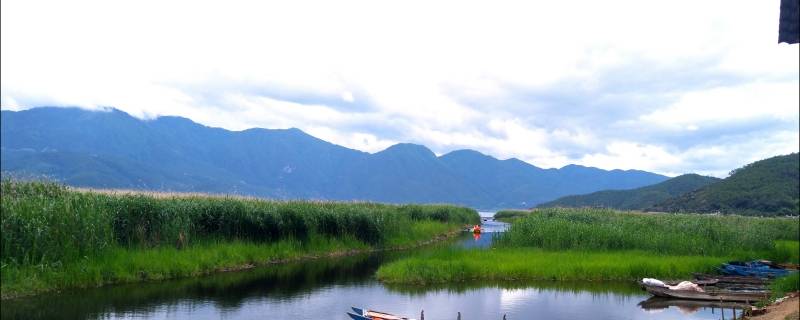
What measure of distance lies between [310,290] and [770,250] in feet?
117

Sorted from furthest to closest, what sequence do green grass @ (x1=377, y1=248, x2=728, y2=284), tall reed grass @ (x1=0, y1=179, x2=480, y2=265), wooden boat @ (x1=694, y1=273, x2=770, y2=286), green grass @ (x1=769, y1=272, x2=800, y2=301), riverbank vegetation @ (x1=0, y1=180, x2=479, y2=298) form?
green grass @ (x1=377, y1=248, x2=728, y2=284) < wooden boat @ (x1=694, y1=273, x2=770, y2=286) < green grass @ (x1=769, y1=272, x2=800, y2=301) < tall reed grass @ (x1=0, y1=179, x2=480, y2=265) < riverbank vegetation @ (x1=0, y1=180, x2=479, y2=298)

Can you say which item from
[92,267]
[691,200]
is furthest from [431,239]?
[691,200]

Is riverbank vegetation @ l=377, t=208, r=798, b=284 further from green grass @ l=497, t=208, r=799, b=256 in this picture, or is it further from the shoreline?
the shoreline

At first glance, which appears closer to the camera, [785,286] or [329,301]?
[785,286]

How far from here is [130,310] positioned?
2275 cm

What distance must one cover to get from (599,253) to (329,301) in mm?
20242

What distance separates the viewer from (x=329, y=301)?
26.8 m

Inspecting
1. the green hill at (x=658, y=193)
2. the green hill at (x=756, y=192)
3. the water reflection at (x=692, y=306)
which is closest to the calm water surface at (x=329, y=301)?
the water reflection at (x=692, y=306)

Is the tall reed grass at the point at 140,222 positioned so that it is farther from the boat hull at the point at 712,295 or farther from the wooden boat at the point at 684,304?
the boat hull at the point at 712,295

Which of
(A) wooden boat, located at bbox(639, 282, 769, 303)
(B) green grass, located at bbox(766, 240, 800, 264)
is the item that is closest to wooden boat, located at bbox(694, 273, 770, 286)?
(A) wooden boat, located at bbox(639, 282, 769, 303)

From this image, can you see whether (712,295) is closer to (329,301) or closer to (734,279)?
(734,279)

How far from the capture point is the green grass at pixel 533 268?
32750 millimetres

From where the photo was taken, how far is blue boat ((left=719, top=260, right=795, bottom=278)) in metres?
34.0

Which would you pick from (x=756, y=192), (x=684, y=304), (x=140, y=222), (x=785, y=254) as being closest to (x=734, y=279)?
(x=684, y=304)
